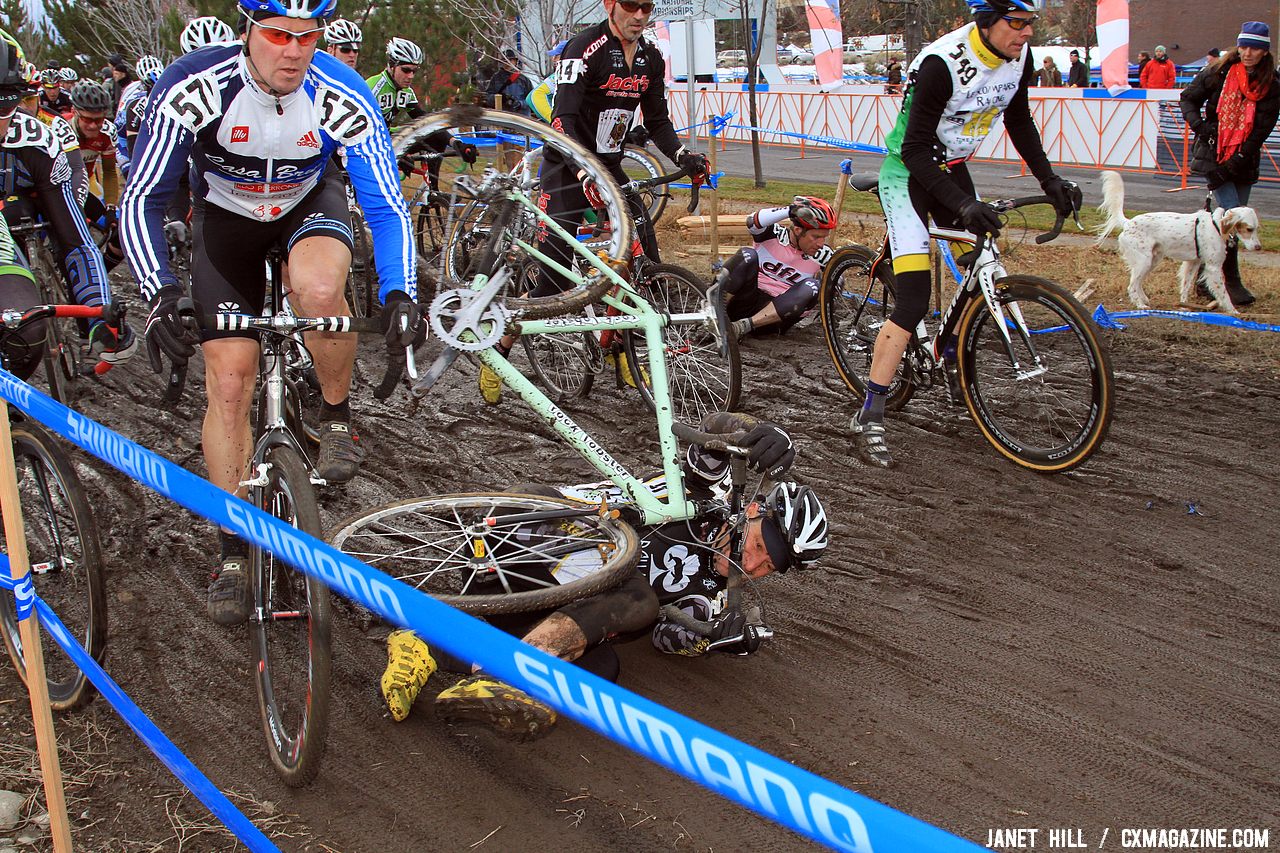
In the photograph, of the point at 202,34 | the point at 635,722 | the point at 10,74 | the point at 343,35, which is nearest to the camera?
the point at 635,722

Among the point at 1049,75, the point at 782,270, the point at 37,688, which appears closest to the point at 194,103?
the point at 37,688

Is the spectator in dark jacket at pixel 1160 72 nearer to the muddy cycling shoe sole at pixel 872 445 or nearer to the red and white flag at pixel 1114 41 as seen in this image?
the red and white flag at pixel 1114 41

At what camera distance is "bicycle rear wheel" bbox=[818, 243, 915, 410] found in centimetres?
694

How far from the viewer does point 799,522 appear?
3.81 meters

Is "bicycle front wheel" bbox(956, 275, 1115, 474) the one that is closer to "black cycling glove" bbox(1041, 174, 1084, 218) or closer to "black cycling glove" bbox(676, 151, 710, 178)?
"black cycling glove" bbox(1041, 174, 1084, 218)

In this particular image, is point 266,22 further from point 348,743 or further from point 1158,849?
point 1158,849

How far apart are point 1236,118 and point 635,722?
32.8ft

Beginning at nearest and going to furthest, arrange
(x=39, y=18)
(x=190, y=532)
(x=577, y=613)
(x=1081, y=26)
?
(x=577, y=613)
(x=190, y=532)
(x=39, y=18)
(x=1081, y=26)

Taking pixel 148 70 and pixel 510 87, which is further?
pixel 510 87

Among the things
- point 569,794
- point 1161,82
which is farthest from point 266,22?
point 1161,82

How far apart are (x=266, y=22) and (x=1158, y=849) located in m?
3.78

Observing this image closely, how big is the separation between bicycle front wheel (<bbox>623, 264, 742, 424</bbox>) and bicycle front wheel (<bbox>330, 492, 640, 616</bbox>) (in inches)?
100

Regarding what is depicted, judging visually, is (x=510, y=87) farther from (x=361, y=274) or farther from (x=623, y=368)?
(x=623, y=368)

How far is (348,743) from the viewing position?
3684 millimetres
